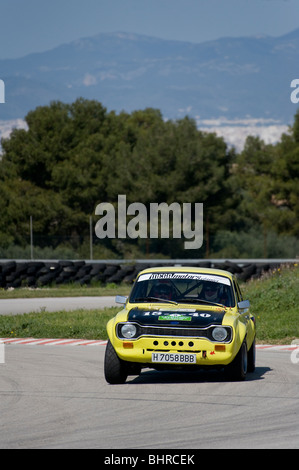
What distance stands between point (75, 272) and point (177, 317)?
2166cm

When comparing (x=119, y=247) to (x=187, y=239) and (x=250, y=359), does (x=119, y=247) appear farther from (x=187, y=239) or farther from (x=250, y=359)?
(x=250, y=359)

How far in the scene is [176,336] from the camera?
10266 mm

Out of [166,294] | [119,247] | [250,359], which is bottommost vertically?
[119,247]

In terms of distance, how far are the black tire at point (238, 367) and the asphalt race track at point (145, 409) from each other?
120mm

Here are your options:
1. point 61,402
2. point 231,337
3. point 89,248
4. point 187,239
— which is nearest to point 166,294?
point 231,337

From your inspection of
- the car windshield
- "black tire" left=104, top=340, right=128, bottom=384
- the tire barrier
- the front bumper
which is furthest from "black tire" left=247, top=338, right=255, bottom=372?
the tire barrier

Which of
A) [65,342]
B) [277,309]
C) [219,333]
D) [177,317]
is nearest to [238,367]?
[219,333]

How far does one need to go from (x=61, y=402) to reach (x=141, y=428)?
5.98 ft

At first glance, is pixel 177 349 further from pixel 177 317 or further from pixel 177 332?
pixel 177 317

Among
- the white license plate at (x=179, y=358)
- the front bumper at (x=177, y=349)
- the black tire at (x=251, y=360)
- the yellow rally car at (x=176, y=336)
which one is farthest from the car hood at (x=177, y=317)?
the black tire at (x=251, y=360)

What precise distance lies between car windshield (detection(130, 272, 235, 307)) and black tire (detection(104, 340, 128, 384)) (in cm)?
107

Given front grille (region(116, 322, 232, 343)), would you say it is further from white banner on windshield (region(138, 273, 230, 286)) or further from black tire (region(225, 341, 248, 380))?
white banner on windshield (region(138, 273, 230, 286))

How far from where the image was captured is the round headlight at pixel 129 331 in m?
10.4
